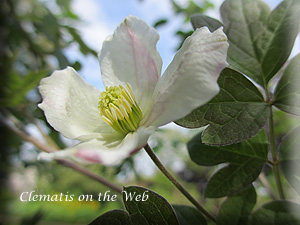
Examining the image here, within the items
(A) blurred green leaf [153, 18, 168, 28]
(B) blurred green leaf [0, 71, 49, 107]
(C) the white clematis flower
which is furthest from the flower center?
(A) blurred green leaf [153, 18, 168, 28]

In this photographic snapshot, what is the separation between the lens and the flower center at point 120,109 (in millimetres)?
383

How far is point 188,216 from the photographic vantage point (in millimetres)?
365

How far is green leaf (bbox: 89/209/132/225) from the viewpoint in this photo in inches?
11.9

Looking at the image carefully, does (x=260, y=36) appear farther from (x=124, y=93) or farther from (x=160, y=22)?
(x=160, y=22)

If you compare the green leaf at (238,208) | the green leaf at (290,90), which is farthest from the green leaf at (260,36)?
the green leaf at (238,208)

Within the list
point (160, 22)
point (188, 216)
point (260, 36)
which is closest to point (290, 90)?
point (260, 36)

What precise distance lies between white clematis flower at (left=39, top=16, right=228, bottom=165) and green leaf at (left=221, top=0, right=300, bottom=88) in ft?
0.33

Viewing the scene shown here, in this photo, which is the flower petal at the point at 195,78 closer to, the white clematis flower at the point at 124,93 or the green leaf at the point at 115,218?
the white clematis flower at the point at 124,93

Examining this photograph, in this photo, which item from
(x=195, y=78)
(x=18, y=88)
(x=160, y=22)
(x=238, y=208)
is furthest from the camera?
(x=160, y=22)

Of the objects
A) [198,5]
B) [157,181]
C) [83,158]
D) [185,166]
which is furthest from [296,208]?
[185,166]

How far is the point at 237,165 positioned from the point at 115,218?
174 mm

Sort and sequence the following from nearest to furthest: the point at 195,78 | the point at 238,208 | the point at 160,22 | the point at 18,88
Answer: the point at 195,78
the point at 238,208
the point at 18,88
the point at 160,22

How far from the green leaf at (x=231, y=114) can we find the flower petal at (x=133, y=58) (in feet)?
0.31

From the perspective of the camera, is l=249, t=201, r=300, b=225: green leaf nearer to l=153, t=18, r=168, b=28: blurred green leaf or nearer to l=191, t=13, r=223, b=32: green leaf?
l=191, t=13, r=223, b=32: green leaf
